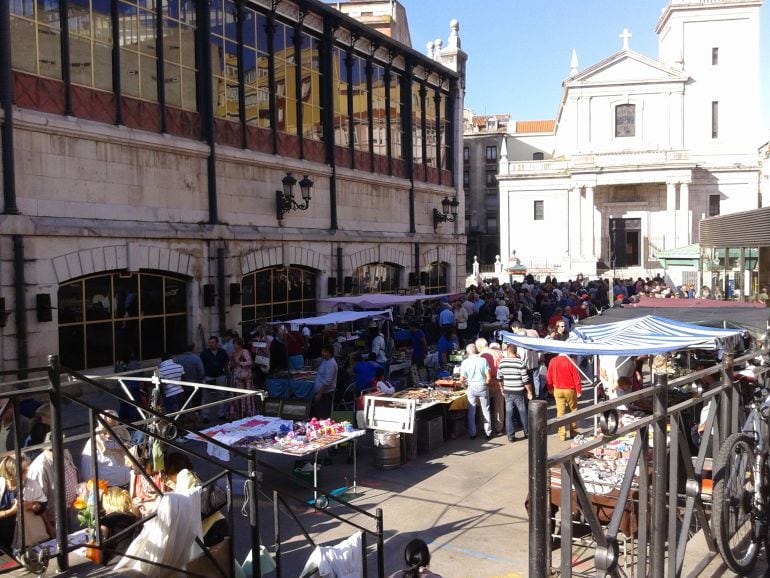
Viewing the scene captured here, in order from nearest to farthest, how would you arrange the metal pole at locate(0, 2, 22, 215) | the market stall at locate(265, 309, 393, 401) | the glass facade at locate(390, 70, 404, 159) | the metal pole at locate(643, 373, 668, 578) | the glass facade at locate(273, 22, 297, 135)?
the metal pole at locate(643, 373, 668, 578)
the metal pole at locate(0, 2, 22, 215)
the market stall at locate(265, 309, 393, 401)
the glass facade at locate(273, 22, 297, 135)
the glass facade at locate(390, 70, 404, 159)

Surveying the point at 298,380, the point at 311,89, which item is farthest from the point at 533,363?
the point at 311,89

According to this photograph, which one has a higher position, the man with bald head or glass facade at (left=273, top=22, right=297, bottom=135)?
glass facade at (left=273, top=22, right=297, bottom=135)

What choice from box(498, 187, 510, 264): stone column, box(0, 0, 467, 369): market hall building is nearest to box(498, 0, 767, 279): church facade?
box(498, 187, 510, 264): stone column

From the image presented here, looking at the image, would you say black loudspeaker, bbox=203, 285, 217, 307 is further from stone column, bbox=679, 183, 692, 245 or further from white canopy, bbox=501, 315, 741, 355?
stone column, bbox=679, 183, 692, 245

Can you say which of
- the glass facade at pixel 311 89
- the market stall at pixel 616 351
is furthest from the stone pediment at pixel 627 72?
the market stall at pixel 616 351

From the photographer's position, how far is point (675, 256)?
96.3ft

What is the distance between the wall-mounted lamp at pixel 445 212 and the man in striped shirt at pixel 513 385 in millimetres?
16100

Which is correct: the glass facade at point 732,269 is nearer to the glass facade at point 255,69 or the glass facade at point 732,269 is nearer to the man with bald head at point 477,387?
the man with bald head at point 477,387

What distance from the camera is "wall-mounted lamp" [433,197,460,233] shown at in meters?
27.7

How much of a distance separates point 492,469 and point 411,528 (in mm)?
2562

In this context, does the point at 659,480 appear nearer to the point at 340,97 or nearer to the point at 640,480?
the point at 640,480

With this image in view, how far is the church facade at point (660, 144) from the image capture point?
50.2 metres

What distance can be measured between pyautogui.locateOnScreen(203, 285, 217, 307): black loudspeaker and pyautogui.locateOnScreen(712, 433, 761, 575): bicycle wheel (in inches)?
538

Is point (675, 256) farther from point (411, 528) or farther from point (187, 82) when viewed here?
point (411, 528)
